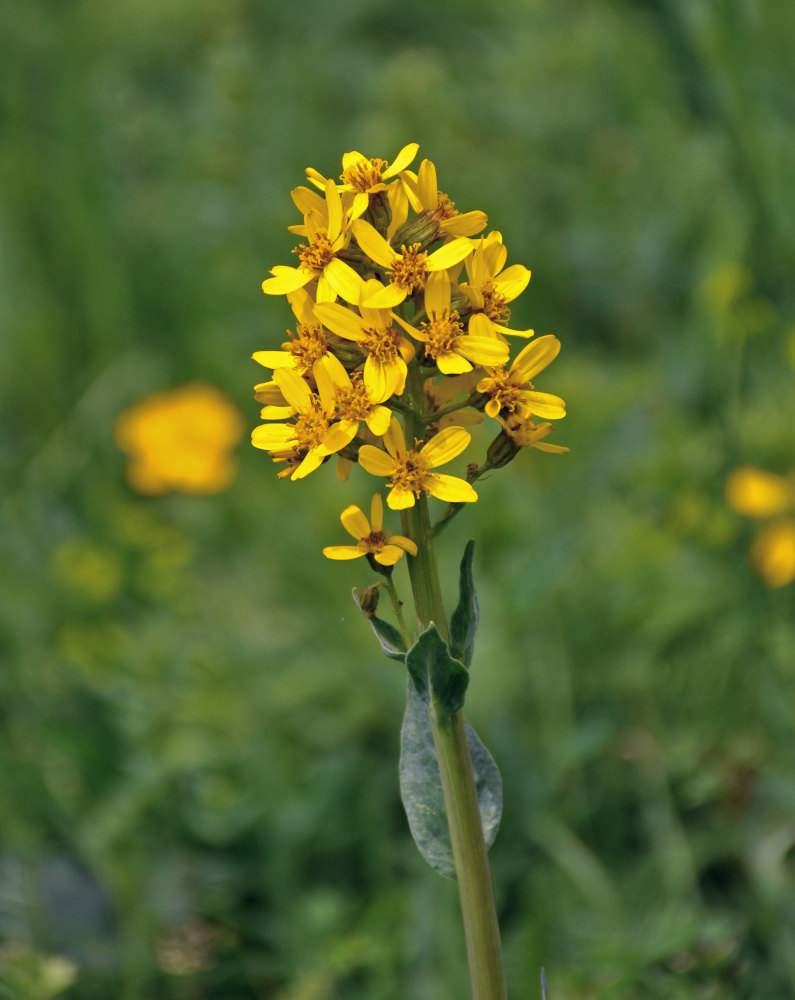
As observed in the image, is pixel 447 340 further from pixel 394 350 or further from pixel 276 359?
pixel 276 359

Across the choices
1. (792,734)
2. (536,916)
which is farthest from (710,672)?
(536,916)

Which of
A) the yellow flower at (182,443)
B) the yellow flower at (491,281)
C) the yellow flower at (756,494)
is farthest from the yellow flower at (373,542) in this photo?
the yellow flower at (182,443)

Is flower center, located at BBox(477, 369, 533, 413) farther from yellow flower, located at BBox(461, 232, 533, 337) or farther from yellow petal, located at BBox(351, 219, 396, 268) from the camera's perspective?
yellow petal, located at BBox(351, 219, 396, 268)

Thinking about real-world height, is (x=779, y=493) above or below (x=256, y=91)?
below

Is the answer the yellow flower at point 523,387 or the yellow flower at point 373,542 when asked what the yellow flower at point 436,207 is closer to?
the yellow flower at point 523,387

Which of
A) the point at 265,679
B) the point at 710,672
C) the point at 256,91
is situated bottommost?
the point at 710,672

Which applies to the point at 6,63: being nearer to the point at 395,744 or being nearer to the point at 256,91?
the point at 256,91
